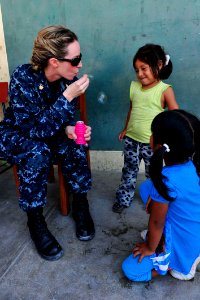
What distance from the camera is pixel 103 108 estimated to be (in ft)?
9.27

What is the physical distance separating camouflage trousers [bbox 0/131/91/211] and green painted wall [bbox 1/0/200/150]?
830mm

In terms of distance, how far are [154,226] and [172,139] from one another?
47 cm

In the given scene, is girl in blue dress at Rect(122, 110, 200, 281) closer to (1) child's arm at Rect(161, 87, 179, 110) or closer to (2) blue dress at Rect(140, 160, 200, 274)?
(2) blue dress at Rect(140, 160, 200, 274)

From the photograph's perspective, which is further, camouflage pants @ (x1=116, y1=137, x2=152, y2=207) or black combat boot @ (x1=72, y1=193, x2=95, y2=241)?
camouflage pants @ (x1=116, y1=137, x2=152, y2=207)

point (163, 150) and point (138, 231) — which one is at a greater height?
point (163, 150)

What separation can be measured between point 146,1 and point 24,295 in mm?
2313

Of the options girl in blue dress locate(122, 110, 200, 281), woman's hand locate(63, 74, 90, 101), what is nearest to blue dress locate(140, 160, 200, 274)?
girl in blue dress locate(122, 110, 200, 281)

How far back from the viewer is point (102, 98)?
9.15ft

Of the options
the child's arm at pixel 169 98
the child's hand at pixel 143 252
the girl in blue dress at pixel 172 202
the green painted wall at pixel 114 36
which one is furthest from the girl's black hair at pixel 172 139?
the green painted wall at pixel 114 36

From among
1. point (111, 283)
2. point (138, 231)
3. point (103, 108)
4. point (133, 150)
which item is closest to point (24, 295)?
point (111, 283)

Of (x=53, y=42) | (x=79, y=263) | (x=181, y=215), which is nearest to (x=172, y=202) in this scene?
(x=181, y=215)

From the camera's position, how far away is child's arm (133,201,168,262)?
1.51m

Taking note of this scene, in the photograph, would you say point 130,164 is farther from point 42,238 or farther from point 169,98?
point 42,238

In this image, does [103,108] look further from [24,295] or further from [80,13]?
[24,295]
